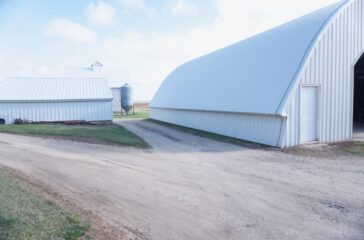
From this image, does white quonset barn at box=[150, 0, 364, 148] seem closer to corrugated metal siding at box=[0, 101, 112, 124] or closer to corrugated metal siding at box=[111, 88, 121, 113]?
corrugated metal siding at box=[0, 101, 112, 124]

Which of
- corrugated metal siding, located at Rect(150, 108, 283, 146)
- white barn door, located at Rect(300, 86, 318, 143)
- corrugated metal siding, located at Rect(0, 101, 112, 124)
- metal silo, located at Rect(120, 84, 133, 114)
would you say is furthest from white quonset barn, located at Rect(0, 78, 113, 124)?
white barn door, located at Rect(300, 86, 318, 143)

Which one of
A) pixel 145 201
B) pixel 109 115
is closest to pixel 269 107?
pixel 145 201

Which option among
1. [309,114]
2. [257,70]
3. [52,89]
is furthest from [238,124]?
[52,89]

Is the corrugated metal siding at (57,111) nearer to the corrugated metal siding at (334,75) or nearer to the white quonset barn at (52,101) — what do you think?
the white quonset barn at (52,101)

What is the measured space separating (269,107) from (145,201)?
9.36 meters

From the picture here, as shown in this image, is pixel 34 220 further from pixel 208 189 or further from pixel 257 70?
pixel 257 70

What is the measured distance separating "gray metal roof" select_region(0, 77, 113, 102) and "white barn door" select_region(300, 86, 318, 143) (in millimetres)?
18756

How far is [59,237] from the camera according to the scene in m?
4.85

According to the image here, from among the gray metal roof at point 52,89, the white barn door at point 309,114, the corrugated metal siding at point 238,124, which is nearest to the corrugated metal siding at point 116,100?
the gray metal roof at point 52,89

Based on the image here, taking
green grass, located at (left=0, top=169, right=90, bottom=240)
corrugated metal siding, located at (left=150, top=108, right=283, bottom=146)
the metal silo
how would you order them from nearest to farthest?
green grass, located at (left=0, top=169, right=90, bottom=240), corrugated metal siding, located at (left=150, top=108, right=283, bottom=146), the metal silo

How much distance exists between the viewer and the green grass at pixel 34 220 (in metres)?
4.89

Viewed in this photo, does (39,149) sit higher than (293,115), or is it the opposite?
(293,115)

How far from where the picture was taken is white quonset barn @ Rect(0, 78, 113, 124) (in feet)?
89.9

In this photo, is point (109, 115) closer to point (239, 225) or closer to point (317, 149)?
point (317, 149)
